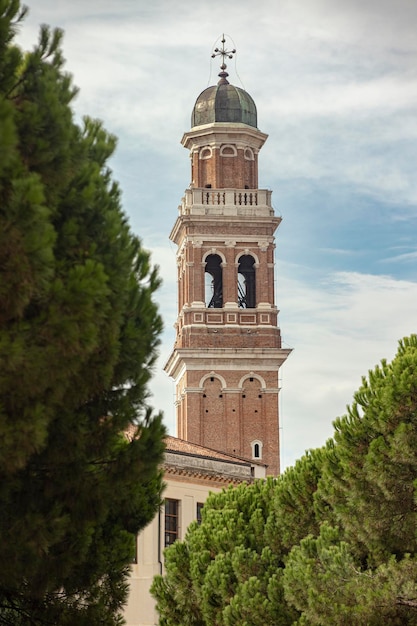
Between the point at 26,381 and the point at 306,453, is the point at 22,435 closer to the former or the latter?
the point at 26,381

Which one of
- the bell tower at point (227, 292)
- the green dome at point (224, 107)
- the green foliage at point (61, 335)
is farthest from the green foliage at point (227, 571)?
the green dome at point (224, 107)

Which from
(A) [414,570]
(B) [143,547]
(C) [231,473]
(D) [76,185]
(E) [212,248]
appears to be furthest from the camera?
(E) [212,248]

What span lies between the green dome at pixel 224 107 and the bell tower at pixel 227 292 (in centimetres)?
5

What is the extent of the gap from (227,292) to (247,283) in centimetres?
215

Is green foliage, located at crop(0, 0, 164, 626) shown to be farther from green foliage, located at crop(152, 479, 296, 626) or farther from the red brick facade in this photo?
the red brick facade

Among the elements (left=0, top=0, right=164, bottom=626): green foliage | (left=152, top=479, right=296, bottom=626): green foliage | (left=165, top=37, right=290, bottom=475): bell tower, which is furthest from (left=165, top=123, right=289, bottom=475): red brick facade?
(left=0, top=0, right=164, bottom=626): green foliage

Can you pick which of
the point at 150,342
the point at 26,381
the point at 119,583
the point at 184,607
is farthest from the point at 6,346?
the point at 184,607

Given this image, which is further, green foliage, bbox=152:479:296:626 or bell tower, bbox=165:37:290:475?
bell tower, bbox=165:37:290:475

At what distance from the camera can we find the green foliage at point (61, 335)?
36.2 ft

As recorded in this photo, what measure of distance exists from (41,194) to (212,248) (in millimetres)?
51559

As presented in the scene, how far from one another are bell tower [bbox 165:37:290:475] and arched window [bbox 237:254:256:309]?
2.4 inches

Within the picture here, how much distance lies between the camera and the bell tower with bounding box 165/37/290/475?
59.8 meters

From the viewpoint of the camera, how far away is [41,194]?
35.4 ft

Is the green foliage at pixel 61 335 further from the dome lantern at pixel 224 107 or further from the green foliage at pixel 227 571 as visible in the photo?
the dome lantern at pixel 224 107
